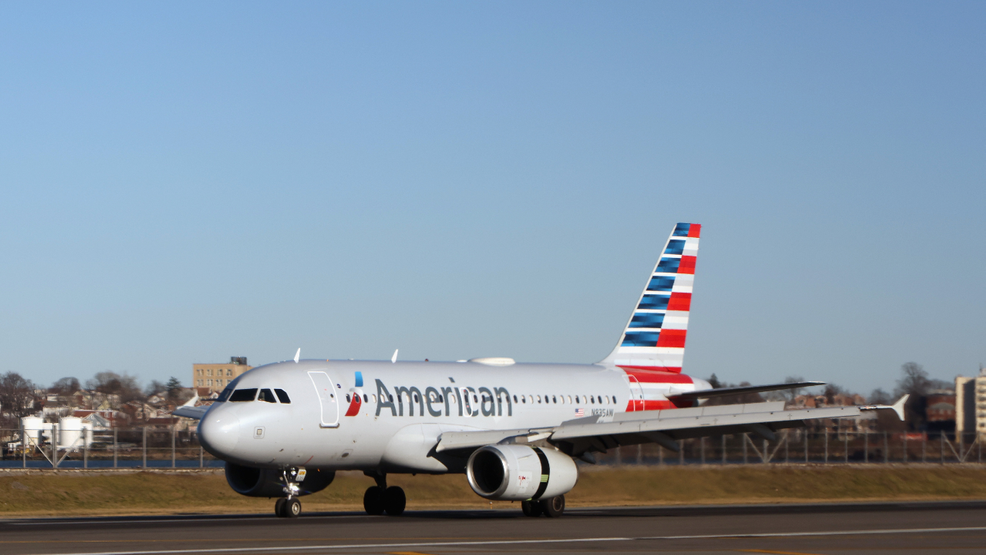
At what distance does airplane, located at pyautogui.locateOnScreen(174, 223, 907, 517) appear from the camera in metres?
28.9

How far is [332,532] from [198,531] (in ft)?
9.34

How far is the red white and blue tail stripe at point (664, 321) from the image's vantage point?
3962 centimetres

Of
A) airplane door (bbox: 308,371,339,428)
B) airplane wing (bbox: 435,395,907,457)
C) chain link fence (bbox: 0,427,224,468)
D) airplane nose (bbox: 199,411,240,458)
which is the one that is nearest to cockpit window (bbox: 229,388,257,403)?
airplane nose (bbox: 199,411,240,458)

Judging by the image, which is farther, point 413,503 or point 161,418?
point 161,418

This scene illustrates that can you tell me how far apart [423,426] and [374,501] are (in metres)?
2.61

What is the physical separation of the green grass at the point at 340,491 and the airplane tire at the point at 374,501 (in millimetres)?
5515

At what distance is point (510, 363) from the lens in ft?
118

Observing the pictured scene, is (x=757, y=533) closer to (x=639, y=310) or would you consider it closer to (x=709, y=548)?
(x=709, y=548)

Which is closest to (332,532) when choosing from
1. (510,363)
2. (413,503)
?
(510,363)

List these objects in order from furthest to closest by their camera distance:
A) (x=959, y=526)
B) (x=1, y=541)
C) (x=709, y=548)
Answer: (x=959, y=526) → (x=1, y=541) → (x=709, y=548)

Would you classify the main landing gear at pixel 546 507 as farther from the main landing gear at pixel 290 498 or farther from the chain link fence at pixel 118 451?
the chain link fence at pixel 118 451

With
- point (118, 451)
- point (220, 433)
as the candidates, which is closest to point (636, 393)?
point (220, 433)

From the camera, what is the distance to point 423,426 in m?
31.5

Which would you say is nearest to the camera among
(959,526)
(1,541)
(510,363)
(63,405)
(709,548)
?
(709,548)
